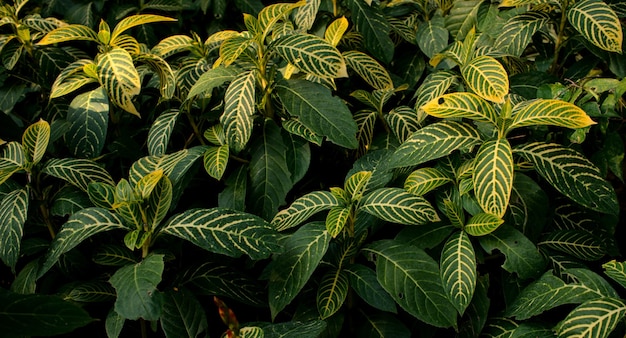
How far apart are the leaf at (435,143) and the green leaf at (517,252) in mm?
307

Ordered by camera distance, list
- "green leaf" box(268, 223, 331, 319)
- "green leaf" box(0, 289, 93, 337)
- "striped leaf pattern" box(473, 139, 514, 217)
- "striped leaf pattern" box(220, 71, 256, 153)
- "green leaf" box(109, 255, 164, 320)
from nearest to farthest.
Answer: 1. "green leaf" box(0, 289, 93, 337)
2. "green leaf" box(109, 255, 164, 320)
3. "striped leaf pattern" box(473, 139, 514, 217)
4. "green leaf" box(268, 223, 331, 319)
5. "striped leaf pattern" box(220, 71, 256, 153)

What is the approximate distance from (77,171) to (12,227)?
0.26 meters

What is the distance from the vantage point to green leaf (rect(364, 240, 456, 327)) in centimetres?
189

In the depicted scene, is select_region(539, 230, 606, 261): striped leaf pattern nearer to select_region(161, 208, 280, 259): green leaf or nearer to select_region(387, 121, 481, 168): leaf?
select_region(387, 121, 481, 168): leaf

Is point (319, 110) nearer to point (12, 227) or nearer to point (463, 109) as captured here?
point (463, 109)

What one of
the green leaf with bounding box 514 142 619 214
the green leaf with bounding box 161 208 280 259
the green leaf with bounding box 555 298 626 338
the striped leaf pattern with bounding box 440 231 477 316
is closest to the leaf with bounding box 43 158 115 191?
the green leaf with bounding box 161 208 280 259

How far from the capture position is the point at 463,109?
1966 mm

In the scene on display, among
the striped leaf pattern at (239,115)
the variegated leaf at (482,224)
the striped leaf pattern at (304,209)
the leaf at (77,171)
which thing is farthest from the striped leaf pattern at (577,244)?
the leaf at (77,171)

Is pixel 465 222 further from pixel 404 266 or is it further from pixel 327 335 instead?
pixel 327 335

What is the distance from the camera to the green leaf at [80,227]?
1925 mm

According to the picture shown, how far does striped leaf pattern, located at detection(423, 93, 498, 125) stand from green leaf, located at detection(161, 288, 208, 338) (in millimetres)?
965

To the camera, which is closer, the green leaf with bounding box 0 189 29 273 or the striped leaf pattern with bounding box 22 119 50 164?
the green leaf with bounding box 0 189 29 273

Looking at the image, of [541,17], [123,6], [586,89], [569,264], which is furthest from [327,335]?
[123,6]

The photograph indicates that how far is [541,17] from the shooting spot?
2.46 m
